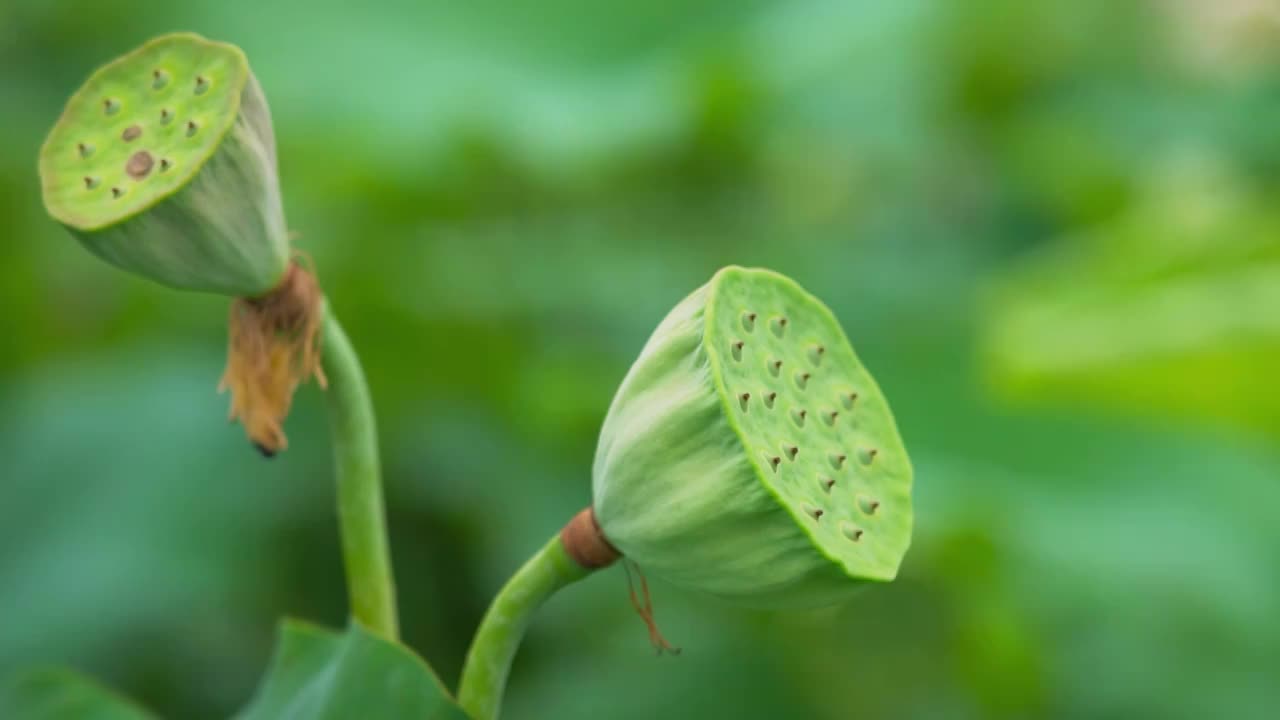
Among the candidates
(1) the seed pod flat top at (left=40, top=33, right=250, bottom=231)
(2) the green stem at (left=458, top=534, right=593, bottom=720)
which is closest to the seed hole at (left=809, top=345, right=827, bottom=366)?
(2) the green stem at (left=458, top=534, right=593, bottom=720)

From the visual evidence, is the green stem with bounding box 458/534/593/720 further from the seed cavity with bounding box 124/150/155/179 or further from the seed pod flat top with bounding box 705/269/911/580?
the seed cavity with bounding box 124/150/155/179

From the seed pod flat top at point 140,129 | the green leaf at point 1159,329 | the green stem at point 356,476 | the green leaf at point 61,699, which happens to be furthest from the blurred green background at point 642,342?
the seed pod flat top at point 140,129

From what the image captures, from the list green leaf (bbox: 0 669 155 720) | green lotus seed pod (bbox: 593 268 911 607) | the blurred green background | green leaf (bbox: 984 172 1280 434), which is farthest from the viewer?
green leaf (bbox: 984 172 1280 434)

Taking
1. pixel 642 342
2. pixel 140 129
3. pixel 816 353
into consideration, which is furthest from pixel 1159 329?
pixel 140 129

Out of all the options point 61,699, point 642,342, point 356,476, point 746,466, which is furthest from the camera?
point 642,342

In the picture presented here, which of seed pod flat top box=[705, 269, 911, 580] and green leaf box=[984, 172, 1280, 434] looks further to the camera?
A: green leaf box=[984, 172, 1280, 434]

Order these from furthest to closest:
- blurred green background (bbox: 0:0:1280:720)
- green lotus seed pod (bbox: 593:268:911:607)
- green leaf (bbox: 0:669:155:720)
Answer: blurred green background (bbox: 0:0:1280:720)
green leaf (bbox: 0:669:155:720)
green lotus seed pod (bbox: 593:268:911:607)

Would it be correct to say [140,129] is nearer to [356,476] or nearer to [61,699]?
[356,476]
